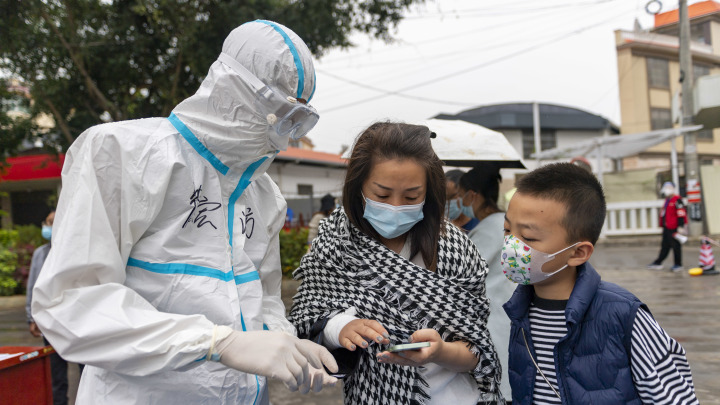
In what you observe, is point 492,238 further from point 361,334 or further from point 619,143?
point 619,143

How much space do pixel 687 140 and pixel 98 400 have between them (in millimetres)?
14406

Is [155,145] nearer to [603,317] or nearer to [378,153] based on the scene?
[378,153]

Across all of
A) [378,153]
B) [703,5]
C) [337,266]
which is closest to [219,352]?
[337,266]

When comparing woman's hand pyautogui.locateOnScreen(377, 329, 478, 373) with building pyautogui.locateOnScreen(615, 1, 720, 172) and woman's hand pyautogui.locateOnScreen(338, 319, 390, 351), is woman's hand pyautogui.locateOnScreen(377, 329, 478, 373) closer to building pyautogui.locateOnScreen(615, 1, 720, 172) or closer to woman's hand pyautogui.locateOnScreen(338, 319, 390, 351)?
woman's hand pyautogui.locateOnScreen(338, 319, 390, 351)

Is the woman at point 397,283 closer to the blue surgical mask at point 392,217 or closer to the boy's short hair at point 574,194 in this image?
the blue surgical mask at point 392,217

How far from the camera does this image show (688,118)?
13039 mm

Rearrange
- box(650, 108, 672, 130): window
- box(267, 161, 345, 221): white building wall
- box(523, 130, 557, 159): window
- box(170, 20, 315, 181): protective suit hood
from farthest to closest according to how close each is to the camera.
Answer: box(523, 130, 557, 159): window, box(650, 108, 672, 130): window, box(267, 161, 345, 221): white building wall, box(170, 20, 315, 181): protective suit hood

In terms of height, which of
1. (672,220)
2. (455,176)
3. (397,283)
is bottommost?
(672,220)

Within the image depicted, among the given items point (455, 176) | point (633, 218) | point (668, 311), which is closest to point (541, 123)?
point (633, 218)

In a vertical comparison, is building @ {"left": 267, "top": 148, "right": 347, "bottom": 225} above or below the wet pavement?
above

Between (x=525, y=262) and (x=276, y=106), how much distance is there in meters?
0.93

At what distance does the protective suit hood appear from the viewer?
4.70 feet

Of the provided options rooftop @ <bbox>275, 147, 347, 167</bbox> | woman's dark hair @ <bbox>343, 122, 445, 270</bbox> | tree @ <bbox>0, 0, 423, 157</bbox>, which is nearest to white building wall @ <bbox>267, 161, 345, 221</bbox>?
rooftop @ <bbox>275, 147, 347, 167</bbox>

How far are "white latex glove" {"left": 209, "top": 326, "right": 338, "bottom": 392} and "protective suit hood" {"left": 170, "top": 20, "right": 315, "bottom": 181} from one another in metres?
0.48
